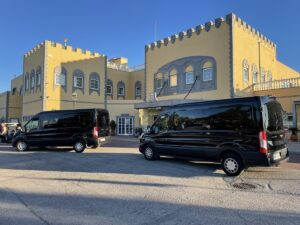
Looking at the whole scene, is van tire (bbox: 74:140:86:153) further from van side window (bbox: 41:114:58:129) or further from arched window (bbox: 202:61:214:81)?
arched window (bbox: 202:61:214:81)

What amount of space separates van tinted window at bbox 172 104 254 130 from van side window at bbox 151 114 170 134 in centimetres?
38

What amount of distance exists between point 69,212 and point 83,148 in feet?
29.8

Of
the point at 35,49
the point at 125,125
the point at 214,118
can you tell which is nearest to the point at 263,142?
the point at 214,118

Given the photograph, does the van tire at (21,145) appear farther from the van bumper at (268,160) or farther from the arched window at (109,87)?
the arched window at (109,87)

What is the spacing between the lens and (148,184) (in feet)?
22.4

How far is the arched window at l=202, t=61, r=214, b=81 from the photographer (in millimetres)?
21781

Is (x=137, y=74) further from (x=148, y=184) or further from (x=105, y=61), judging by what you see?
(x=148, y=184)

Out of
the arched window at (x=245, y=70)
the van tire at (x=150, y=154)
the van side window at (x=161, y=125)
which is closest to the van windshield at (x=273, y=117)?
the van side window at (x=161, y=125)

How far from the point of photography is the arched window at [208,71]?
71.5 feet

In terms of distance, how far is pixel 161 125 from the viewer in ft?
34.7

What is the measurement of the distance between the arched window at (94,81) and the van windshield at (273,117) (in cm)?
2375

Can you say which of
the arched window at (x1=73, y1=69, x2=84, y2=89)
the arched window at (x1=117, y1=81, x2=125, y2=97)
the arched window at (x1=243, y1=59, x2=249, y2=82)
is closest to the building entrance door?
the arched window at (x1=117, y1=81, x2=125, y2=97)

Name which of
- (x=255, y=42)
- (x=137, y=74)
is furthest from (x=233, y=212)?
(x=137, y=74)

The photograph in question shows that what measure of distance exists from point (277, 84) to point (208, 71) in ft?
18.3
